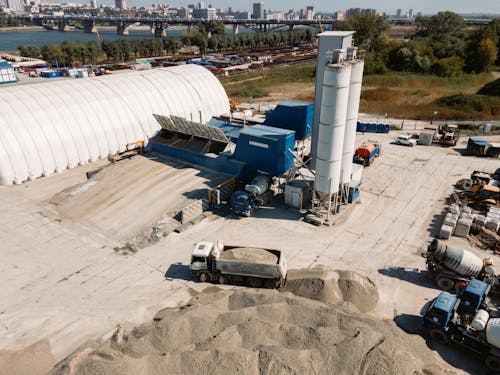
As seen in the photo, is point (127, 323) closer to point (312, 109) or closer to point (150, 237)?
point (150, 237)

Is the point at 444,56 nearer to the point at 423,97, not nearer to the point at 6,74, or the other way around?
A: the point at 423,97

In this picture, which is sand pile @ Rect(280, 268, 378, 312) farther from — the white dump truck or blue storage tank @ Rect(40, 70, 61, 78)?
blue storage tank @ Rect(40, 70, 61, 78)

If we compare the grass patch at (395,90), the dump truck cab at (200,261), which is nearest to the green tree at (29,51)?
the grass patch at (395,90)

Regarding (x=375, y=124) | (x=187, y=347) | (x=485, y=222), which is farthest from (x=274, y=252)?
(x=375, y=124)

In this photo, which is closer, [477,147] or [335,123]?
[335,123]

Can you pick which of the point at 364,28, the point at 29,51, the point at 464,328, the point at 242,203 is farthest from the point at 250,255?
the point at 29,51
